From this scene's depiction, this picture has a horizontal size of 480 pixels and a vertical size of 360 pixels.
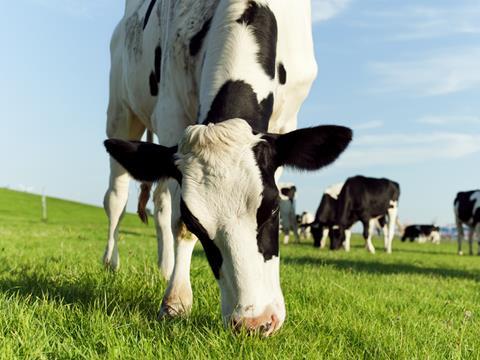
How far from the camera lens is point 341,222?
19031 mm

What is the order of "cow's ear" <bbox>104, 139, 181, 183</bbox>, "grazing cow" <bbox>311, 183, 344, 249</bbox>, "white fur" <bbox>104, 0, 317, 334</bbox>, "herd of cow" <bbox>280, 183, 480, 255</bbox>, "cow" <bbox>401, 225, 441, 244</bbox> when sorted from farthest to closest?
"cow" <bbox>401, 225, 441, 244</bbox> → "grazing cow" <bbox>311, 183, 344, 249</bbox> → "herd of cow" <bbox>280, 183, 480, 255</bbox> → "cow's ear" <bbox>104, 139, 181, 183</bbox> → "white fur" <bbox>104, 0, 317, 334</bbox>

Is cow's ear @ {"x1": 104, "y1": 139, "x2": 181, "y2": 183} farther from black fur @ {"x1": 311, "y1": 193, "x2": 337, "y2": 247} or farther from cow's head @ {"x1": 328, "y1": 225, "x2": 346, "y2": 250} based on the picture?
black fur @ {"x1": 311, "y1": 193, "x2": 337, "y2": 247}

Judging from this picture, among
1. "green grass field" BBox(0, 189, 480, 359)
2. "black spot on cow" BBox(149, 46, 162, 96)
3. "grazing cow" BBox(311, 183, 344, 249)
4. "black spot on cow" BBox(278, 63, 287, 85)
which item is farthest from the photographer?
"grazing cow" BBox(311, 183, 344, 249)

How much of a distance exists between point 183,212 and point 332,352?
1.06 meters

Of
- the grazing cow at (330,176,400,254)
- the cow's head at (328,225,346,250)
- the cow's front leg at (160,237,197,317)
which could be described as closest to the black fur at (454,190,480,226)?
the grazing cow at (330,176,400,254)

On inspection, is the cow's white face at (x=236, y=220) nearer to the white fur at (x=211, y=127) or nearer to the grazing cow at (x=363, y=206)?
the white fur at (x=211, y=127)

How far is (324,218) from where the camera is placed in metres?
21.1

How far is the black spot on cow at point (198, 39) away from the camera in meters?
4.21

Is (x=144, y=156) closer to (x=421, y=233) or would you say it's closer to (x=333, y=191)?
(x=333, y=191)

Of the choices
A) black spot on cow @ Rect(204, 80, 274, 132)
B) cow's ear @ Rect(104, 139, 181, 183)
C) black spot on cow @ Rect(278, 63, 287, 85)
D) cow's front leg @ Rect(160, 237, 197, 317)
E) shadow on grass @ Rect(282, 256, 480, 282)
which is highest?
black spot on cow @ Rect(278, 63, 287, 85)

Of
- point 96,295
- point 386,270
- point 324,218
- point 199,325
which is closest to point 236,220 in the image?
point 199,325

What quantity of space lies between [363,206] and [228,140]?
57.0 ft

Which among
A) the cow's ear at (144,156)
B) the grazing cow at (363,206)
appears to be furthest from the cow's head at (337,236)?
the cow's ear at (144,156)

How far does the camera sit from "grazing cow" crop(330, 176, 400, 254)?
1916 centimetres
